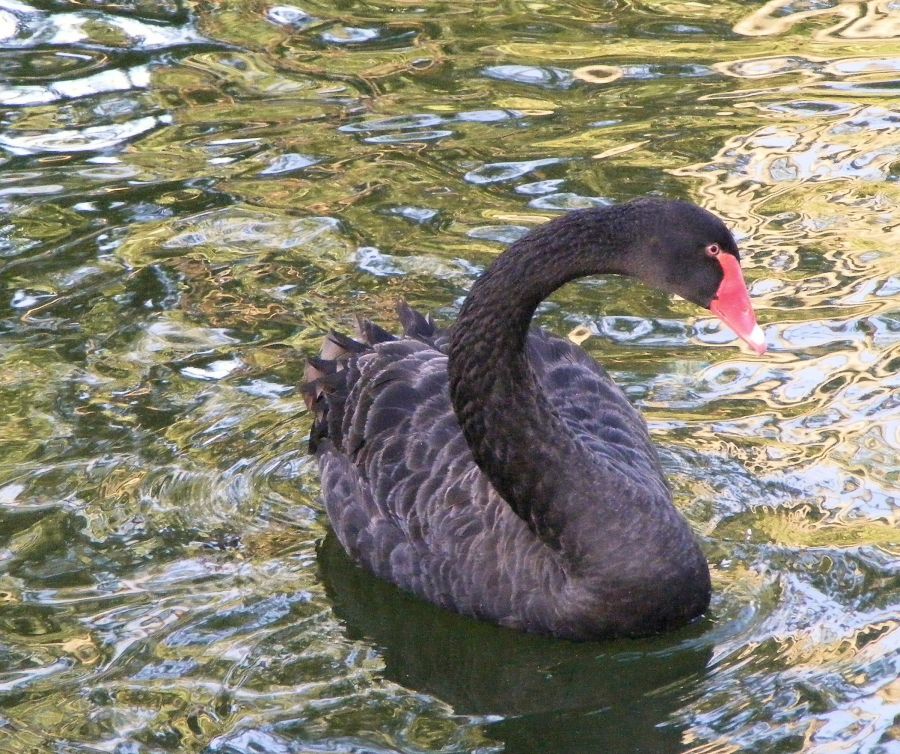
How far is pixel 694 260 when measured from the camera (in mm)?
5336

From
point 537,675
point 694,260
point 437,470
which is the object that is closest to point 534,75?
point 437,470

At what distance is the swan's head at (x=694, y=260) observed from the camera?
5297mm

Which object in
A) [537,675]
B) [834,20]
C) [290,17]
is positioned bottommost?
[537,675]

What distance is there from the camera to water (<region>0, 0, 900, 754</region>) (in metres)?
5.48

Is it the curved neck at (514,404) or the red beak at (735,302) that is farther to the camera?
the curved neck at (514,404)

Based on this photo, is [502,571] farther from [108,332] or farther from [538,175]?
[538,175]

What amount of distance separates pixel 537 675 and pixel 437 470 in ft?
3.14

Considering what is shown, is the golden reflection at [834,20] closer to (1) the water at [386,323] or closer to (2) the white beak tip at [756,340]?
(1) the water at [386,323]

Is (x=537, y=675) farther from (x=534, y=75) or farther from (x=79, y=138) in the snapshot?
(x=534, y=75)

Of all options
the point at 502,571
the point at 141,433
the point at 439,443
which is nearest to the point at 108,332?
the point at 141,433

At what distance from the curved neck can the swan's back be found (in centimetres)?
16

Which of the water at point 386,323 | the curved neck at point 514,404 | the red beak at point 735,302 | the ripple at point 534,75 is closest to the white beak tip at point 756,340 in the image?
the red beak at point 735,302

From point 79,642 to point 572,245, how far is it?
7.64 ft

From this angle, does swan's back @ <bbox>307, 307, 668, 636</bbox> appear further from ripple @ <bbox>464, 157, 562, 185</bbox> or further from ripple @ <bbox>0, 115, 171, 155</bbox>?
ripple @ <bbox>0, 115, 171, 155</bbox>
